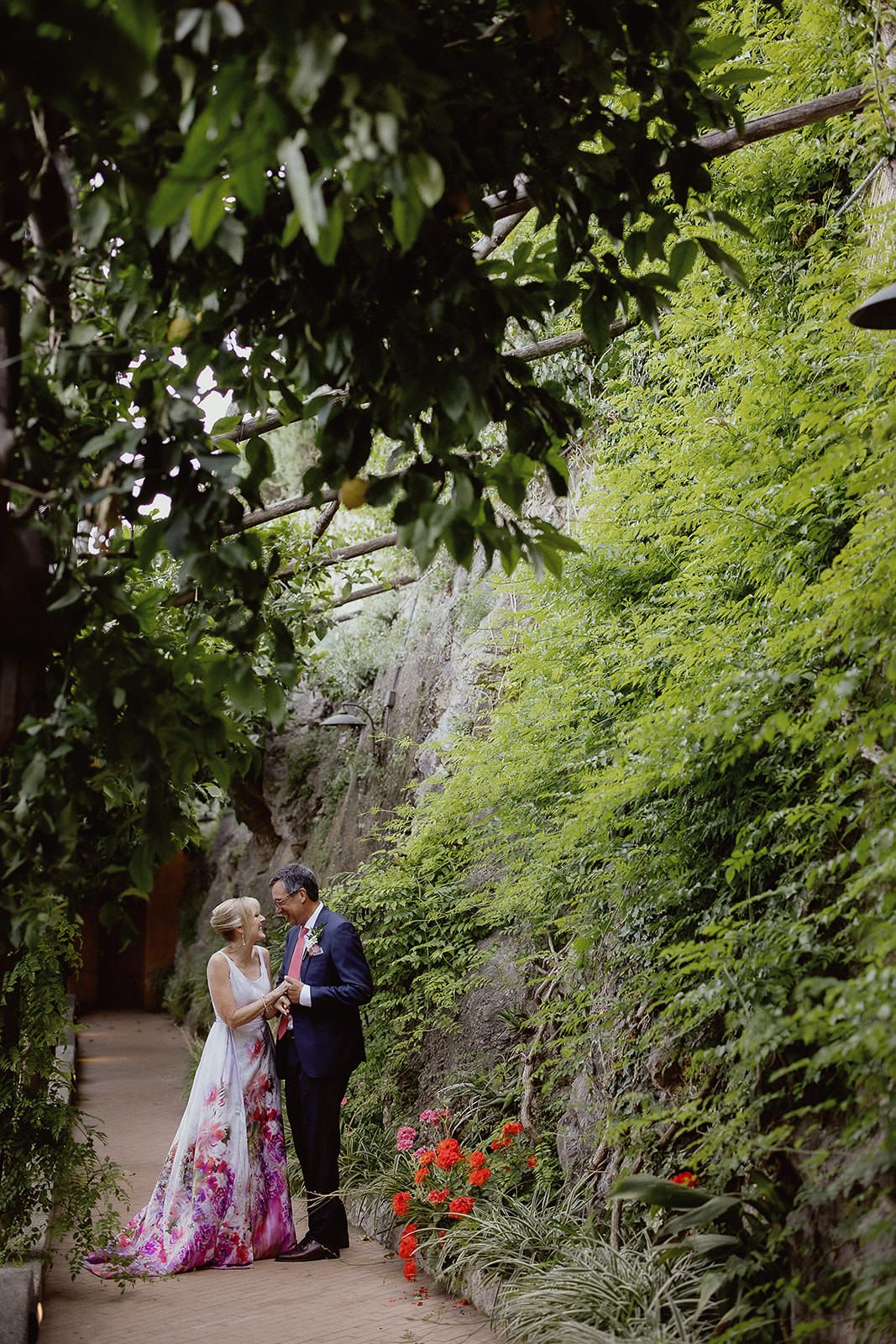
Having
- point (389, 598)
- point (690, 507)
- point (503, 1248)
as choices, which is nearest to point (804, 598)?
point (690, 507)

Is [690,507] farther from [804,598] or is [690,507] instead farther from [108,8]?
[108,8]

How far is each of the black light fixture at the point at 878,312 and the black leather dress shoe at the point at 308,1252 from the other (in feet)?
16.6

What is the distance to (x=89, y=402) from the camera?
3090 mm

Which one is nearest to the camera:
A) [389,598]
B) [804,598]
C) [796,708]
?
[804,598]

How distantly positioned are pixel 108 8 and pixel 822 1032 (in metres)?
2.74

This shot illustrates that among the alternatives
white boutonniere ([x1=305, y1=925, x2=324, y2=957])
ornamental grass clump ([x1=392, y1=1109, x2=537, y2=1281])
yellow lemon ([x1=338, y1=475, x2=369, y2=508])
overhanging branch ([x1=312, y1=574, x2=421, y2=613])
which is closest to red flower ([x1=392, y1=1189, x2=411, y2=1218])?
ornamental grass clump ([x1=392, y1=1109, x2=537, y2=1281])

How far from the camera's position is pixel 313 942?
570 centimetres

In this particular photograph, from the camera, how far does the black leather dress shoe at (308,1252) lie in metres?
5.40

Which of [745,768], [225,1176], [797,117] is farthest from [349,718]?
[797,117]

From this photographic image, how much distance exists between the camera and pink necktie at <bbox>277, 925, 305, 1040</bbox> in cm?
577

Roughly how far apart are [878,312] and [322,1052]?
439cm

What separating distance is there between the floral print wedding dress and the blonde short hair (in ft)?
0.70

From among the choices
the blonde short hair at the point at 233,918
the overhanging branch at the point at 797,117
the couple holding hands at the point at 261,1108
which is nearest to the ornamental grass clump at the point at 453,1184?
the couple holding hands at the point at 261,1108

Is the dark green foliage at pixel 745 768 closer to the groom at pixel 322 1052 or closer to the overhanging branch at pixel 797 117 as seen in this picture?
the overhanging branch at pixel 797 117
